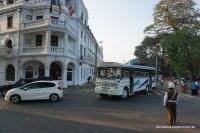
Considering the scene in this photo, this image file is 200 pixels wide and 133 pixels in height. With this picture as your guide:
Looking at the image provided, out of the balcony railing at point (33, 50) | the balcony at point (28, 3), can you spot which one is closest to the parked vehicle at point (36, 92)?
the balcony railing at point (33, 50)

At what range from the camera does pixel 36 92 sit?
16.6m

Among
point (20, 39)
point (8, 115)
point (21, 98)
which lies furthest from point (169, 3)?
point (8, 115)

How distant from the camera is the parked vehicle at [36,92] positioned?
16.2 m

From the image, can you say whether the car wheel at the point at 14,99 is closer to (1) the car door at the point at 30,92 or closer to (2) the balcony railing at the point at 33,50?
(1) the car door at the point at 30,92

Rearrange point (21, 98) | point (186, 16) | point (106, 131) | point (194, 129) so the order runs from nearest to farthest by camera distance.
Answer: point (106, 131) < point (194, 129) < point (21, 98) < point (186, 16)

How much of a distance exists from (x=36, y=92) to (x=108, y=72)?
20.1ft

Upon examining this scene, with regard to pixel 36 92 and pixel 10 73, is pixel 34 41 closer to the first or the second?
pixel 10 73

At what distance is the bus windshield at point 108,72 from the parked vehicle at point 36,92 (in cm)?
386

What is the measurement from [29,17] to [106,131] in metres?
26.1

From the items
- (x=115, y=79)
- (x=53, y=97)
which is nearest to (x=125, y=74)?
(x=115, y=79)

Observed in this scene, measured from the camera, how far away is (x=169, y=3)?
1654 inches

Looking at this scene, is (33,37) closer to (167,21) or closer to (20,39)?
(20,39)

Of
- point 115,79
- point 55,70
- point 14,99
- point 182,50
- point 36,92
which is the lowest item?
point 14,99

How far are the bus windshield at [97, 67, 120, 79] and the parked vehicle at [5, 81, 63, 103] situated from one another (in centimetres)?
386
